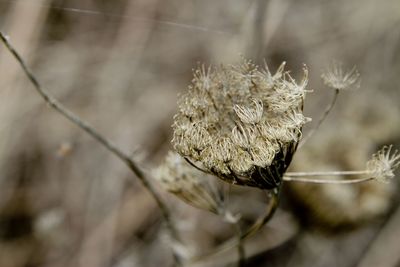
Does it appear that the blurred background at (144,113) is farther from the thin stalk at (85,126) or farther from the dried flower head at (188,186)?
the thin stalk at (85,126)

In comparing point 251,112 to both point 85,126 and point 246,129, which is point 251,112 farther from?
point 85,126

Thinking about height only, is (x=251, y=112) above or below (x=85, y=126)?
above

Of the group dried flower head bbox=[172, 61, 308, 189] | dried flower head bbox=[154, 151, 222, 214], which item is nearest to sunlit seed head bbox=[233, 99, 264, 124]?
dried flower head bbox=[172, 61, 308, 189]

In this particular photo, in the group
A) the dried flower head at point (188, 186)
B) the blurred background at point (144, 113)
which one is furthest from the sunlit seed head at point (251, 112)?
the blurred background at point (144, 113)

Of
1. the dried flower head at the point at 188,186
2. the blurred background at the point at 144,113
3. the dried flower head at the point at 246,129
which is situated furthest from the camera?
the blurred background at the point at 144,113

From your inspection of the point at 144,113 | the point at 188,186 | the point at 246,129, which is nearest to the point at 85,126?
the point at 188,186

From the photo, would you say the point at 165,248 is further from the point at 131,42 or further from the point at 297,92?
the point at 297,92

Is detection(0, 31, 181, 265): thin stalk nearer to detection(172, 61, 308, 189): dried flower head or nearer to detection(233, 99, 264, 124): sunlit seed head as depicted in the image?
detection(172, 61, 308, 189): dried flower head

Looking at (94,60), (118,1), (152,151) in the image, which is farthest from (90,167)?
(118,1)
